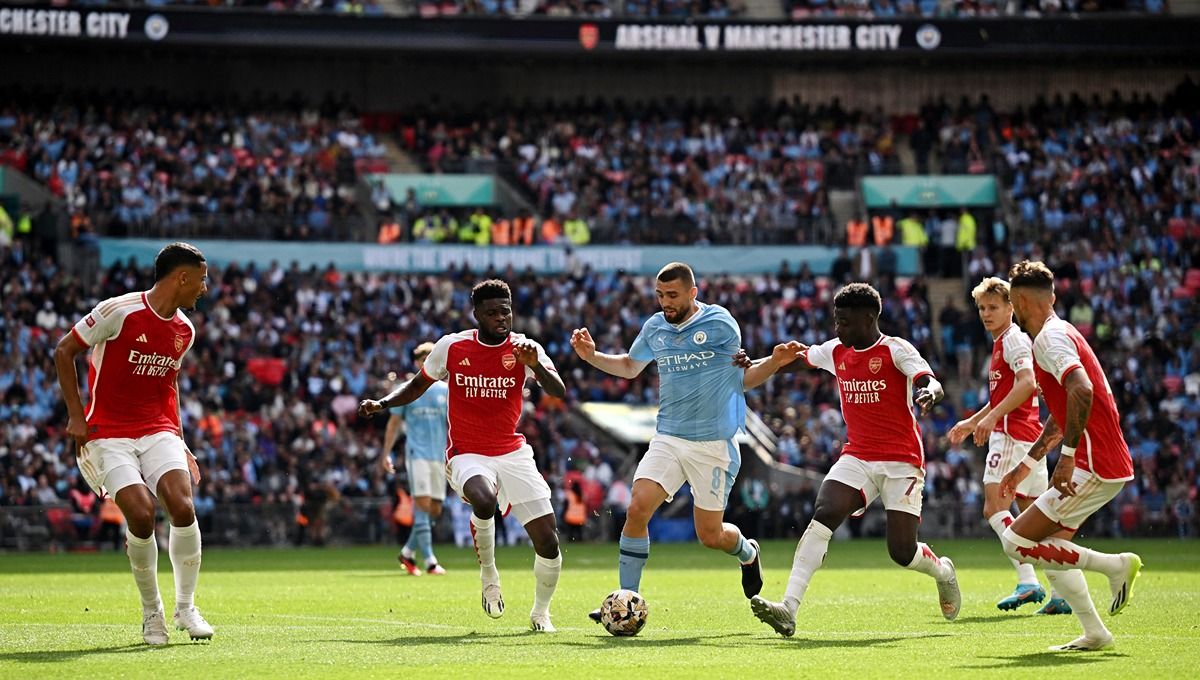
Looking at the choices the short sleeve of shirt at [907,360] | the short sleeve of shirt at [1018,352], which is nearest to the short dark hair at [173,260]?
the short sleeve of shirt at [907,360]

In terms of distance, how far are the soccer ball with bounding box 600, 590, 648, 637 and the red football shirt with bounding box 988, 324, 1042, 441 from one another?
3504 mm

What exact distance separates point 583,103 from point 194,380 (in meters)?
17.1

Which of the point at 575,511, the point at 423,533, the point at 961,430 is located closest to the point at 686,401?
the point at 961,430

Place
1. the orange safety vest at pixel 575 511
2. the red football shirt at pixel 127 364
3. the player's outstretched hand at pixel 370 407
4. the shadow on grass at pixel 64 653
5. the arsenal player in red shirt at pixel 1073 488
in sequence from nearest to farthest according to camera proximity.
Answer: the shadow on grass at pixel 64 653 → the arsenal player in red shirt at pixel 1073 488 → the red football shirt at pixel 127 364 → the player's outstretched hand at pixel 370 407 → the orange safety vest at pixel 575 511

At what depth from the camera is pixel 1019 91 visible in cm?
4853

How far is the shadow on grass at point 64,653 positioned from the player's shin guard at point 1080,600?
20.1 ft

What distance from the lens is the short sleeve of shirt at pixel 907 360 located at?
1200 cm

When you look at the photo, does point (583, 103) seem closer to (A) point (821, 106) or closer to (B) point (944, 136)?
(A) point (821, 106)

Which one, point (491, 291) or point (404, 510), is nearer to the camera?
point (491, 291)

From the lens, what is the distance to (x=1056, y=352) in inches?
414

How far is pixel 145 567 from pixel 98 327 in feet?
5.63

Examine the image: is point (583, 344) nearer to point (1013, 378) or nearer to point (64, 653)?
point (1013, 378)

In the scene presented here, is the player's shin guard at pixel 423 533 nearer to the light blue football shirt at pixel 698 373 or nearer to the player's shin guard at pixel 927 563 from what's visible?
the light blue football shirt at pixel 698 373

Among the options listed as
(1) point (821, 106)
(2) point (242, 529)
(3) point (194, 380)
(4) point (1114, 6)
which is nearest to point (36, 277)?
(3) point (194, 380)
